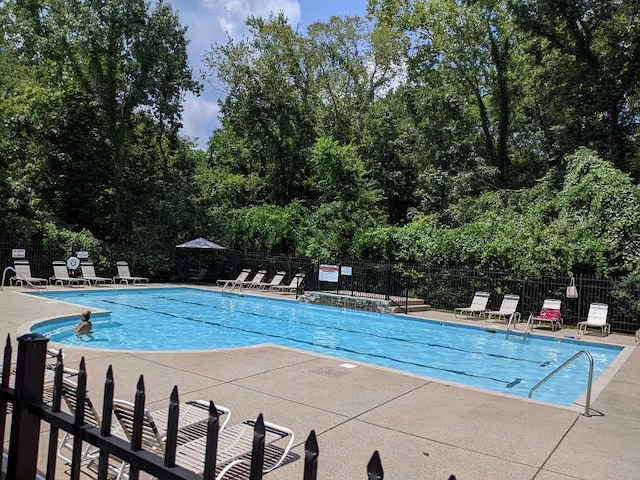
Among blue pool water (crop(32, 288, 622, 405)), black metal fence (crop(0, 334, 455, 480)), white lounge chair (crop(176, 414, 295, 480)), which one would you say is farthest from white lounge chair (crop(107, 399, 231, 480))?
blue pool water (crop(32, 288, 622, 405))

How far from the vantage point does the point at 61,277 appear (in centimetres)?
2038

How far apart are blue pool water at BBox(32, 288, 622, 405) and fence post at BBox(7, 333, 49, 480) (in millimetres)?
8237

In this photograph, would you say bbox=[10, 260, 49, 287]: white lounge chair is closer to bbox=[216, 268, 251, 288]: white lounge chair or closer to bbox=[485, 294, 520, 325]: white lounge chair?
bbox=[216, 268, 251, 288]: white lounge chair

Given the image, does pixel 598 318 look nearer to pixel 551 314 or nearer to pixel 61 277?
pixel 551 314

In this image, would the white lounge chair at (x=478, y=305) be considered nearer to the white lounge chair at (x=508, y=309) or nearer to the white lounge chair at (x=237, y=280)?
the white lounge chair at (x=508, y=309)

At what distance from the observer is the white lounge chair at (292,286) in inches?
874

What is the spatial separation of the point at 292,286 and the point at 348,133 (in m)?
14.7

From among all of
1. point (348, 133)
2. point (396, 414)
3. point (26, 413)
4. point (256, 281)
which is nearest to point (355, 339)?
point (396, 414)

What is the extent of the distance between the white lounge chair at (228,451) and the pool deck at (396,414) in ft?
0.55

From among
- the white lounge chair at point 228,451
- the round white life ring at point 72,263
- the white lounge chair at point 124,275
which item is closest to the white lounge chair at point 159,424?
the white lounge chair at point 228,451

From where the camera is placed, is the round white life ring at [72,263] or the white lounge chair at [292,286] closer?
the round white life ring at [72,263]

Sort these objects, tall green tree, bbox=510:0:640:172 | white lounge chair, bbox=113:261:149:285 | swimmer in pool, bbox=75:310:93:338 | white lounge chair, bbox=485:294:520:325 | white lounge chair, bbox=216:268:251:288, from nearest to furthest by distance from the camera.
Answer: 1. swimmer in pool, bbox=75:310:93:338
2. white lounge chair, bbox=485:294:520:325
3. tall green tree, bbox=510:0:640:172
4. white lounge chair, bbox=113:261:149:285
5. white lounge chair, bbox=216:268:251:288

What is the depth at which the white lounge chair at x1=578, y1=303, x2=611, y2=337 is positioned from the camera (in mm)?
14187

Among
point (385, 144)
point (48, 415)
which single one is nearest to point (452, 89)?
point (385, 144)
